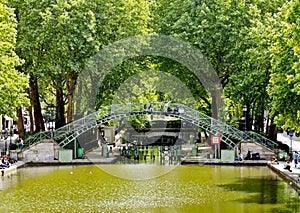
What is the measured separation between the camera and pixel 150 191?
3466cm

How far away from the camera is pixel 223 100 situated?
54812 millimetres

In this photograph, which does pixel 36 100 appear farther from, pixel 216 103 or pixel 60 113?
pixel 216 103

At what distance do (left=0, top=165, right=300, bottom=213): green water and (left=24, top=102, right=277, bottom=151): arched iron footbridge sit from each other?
5.31 metres

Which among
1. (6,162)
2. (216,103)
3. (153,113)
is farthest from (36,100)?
(216,103)

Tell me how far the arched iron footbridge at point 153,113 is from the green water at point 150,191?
5.31 metres

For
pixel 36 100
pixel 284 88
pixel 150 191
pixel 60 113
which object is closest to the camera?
pixel 150 191

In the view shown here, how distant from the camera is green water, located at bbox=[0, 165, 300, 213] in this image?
29.8 m

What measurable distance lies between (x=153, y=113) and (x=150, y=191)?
688 inches

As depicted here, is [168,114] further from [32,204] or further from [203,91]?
[32,204]

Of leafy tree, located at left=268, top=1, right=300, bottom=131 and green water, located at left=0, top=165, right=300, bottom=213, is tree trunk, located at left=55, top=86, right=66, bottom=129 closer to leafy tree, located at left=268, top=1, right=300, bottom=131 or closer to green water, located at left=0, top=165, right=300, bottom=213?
green water, located at left=0, top=165, right=300, bottom=213

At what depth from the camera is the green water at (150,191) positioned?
97.8 feet

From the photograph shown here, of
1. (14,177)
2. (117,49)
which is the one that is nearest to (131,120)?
(117,49)

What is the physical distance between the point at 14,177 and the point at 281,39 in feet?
63.3

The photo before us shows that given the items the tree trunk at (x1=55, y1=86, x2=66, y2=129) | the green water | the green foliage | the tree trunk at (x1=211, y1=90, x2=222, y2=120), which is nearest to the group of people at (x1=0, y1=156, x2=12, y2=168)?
the green water
